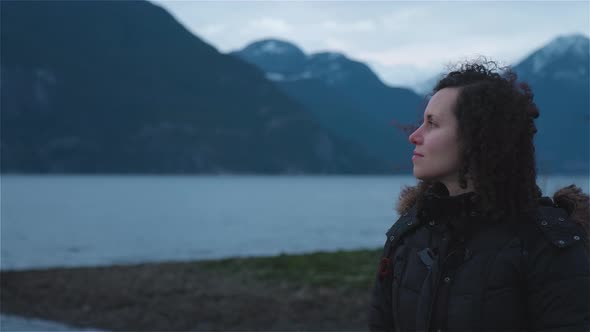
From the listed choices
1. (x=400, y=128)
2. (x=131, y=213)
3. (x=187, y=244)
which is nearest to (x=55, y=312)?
(x=400, y=128)

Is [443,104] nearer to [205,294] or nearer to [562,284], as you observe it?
[562,284]

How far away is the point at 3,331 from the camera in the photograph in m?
12.5

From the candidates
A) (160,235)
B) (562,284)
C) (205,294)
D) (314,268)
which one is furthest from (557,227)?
(160,235)

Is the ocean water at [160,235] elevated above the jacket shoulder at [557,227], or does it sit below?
below

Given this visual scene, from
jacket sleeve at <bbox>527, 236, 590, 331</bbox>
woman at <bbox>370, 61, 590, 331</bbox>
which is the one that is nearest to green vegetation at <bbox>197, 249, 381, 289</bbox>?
woman at <bbox>370, 61, 590, 331</bbox>

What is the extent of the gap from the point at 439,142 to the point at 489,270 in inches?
18.7

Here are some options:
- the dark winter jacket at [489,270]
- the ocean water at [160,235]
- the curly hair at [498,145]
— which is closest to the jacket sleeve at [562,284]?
the dark winter jacket at [489,270]

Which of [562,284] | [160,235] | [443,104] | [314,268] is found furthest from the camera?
[160,235]

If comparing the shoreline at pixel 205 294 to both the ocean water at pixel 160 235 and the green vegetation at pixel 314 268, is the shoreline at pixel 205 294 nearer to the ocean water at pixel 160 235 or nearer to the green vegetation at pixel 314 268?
the green vegetation at pixel 314 268

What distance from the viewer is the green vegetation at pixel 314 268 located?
648 inches

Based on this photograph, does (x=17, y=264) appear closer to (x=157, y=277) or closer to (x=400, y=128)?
(x=157, y=277)

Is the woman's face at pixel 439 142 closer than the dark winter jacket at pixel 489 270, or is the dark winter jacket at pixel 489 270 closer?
the dark winter jacket at pixel 489 270

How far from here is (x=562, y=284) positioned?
231 cm

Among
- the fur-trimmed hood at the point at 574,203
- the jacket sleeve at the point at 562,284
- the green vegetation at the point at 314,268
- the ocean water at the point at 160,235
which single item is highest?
the fur-trimmed hood at the point at 574,203
